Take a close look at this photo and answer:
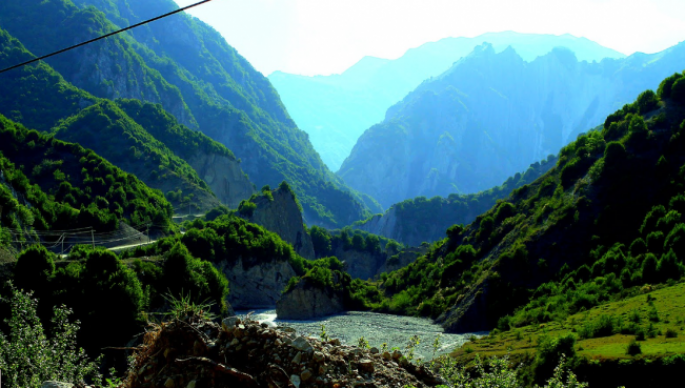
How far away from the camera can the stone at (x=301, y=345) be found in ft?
27.6

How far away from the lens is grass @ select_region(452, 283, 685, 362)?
25.6 metres

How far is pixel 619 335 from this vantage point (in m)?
31.2

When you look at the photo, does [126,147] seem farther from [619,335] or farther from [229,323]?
[229,323]

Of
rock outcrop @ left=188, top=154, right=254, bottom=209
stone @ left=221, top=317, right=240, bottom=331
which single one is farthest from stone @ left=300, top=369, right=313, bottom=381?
rock outcrop @ left=188, top=154, right=254, bottom=209

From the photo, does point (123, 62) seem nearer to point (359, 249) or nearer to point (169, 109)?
point (169, 109)

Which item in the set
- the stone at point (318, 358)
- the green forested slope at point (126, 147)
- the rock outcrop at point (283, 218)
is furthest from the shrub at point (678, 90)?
the green forested slope at point (126, 147)

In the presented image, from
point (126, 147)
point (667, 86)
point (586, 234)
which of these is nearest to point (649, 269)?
point (586, 234)

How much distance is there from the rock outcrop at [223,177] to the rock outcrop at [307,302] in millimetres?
75104

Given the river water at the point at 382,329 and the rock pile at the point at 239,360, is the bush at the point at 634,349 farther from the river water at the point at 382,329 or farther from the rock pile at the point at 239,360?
the rock pile at the point at 239,360

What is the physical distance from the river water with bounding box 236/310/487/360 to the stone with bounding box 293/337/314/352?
3581cm

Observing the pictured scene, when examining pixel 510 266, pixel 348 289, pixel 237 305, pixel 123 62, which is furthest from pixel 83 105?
pixel 510 266

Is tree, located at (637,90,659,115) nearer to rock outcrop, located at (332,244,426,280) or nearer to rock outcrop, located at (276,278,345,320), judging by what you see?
rock outcrop, located at (276,278,345,320)

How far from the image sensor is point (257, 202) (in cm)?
13338

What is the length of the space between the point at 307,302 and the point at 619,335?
6042 centimetres
